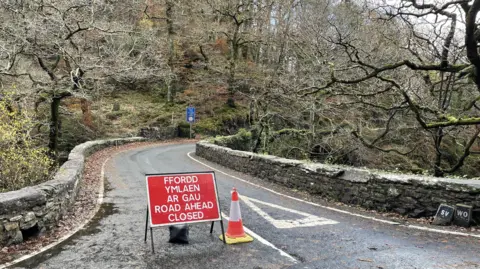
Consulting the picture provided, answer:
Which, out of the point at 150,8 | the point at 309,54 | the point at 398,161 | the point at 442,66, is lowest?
the point at 398,161

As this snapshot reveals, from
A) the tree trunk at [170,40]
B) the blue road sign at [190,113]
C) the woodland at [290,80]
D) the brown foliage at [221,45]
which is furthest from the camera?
the brown foliage at [221,45]

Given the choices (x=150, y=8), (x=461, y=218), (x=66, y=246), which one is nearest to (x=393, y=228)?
(x=461, y=218)

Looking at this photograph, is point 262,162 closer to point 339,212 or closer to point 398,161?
point 339,212

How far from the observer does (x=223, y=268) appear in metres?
4.84

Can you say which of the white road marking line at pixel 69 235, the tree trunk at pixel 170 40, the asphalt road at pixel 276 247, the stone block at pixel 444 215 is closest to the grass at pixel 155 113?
the tree trunk at pixel 170 40

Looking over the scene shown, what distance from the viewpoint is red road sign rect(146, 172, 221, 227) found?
5695 millimetres

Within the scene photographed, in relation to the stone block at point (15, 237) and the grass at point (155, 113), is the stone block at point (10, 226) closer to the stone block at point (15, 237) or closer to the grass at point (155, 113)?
the stone block at point (15, 237)

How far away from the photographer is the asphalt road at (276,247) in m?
4.98

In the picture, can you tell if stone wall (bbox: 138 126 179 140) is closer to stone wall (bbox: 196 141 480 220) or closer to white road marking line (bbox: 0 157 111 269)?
white road marking line (bbox: 0 157 111 269)

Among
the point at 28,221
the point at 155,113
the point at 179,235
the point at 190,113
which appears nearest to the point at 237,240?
the point at 179,235

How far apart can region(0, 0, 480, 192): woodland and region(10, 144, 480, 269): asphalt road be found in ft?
7.65

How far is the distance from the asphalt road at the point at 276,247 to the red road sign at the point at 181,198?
442mm

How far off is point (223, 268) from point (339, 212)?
386cm

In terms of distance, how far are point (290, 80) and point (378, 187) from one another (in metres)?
13.7
